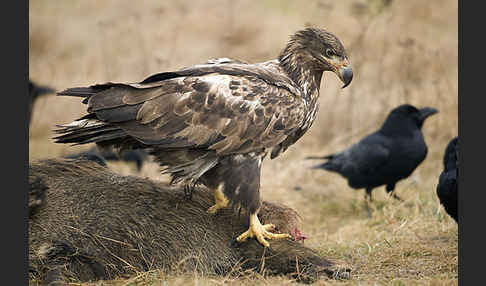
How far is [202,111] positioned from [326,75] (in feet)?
26.5

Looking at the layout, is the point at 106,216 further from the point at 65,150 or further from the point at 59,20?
the point at 59,20

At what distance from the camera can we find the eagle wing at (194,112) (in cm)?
394

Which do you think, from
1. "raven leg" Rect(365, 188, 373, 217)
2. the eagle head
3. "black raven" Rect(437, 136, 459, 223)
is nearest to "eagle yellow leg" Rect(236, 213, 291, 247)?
the eagle head

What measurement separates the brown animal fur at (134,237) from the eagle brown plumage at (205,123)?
5.7 inches

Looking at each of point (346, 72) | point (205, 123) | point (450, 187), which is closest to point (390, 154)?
point (450, 187)

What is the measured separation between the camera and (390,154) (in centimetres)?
739

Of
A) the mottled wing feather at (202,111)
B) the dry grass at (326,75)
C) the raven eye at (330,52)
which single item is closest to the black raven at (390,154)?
the dry grass at (326,75)

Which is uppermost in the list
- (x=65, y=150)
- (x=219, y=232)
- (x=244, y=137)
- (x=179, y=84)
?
(x=179, y=84)

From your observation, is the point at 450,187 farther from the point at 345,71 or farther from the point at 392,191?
→ the point at 392,191

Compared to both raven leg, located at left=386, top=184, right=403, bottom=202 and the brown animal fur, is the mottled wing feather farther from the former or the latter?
raven leg, located at left=386, top=184, right=403, bottom=202

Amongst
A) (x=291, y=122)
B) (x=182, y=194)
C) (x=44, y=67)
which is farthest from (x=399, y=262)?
(x=44, y=67)

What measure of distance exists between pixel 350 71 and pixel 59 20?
1095 cm

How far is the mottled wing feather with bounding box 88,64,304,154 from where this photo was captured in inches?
155

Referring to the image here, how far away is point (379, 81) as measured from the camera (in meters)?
11.0
